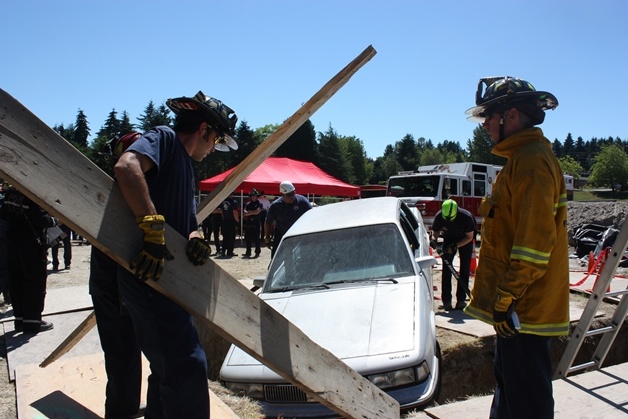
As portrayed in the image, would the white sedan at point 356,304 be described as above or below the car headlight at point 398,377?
above

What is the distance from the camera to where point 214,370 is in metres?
5.65

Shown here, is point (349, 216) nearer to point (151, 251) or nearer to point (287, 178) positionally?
point (151, 251)

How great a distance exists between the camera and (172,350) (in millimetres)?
2094

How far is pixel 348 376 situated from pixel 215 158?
52762 mm

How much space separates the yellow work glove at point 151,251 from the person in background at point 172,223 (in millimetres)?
21

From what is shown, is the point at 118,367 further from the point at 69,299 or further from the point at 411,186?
the point at 411,186

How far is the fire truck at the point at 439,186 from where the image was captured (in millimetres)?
16656

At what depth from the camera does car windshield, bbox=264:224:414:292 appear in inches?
178

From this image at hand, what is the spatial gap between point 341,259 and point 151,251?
313cm

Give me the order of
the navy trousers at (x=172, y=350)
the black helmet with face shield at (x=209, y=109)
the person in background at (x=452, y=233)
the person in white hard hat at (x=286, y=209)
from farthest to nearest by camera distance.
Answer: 1. the person in white hard hat at (x=286, y=209)
2. the person in background at (x=452, y=233)
3. the black helmet with face shield at (x=209, y=109)
4. the navy trousers at (x=172, y=350)

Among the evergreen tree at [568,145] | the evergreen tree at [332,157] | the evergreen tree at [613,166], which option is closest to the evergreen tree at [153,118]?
the evergreen tree at [332,157]

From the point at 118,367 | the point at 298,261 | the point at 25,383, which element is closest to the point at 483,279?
the point at 118,367

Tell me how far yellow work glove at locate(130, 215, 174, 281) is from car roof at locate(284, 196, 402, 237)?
333cm

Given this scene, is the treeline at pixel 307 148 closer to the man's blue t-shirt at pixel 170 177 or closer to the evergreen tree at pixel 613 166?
the evergreen tree at pixel 613 166
